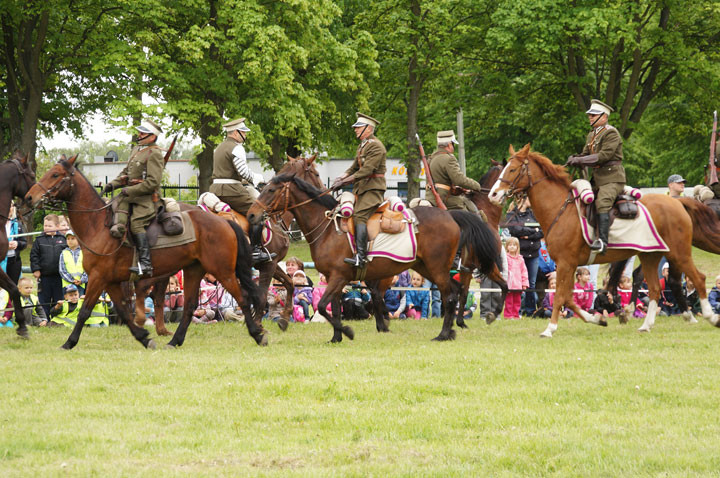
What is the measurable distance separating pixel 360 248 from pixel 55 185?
4.27 m

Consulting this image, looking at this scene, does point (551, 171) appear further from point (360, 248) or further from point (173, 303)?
point (173, 303)

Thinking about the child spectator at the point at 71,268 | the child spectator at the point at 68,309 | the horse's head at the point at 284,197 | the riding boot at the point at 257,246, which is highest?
the horse's head at the point at 284,197

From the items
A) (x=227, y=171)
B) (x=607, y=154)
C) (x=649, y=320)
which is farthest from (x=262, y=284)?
(x=649, y=320)

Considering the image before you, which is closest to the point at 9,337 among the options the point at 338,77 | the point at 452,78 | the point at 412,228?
the point at 412,228

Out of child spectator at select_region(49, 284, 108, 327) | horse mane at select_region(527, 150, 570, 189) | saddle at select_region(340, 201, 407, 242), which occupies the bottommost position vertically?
child spectator at select_region(49, 284, 108, 327)

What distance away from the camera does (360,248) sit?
13422 millimetres

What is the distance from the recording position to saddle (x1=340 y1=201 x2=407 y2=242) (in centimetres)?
1355

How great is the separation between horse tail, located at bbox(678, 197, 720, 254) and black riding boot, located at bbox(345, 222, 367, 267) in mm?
5497

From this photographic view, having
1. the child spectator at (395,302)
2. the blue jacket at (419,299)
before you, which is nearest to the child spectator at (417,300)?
the blue jacket at (419,299)

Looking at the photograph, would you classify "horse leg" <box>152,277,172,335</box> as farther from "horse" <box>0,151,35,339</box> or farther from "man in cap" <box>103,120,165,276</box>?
"man in cap" <box>103,120,165,276</box>

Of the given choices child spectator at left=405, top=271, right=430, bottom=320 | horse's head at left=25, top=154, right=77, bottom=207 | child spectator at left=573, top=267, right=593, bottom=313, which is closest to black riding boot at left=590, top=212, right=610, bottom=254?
child spectator at left=573, top=267, right=593, bottom=313

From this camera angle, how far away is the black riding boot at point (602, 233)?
13.8 meters

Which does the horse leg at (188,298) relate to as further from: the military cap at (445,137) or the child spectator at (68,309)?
the military cap at (445,137)

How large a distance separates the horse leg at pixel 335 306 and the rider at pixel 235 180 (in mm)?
2204
